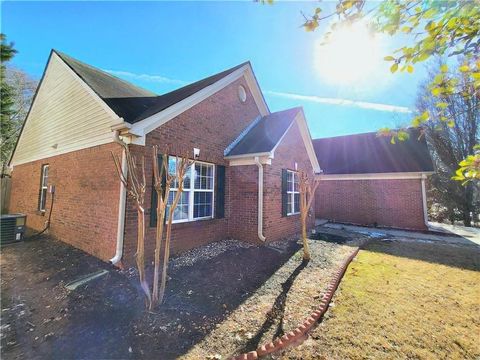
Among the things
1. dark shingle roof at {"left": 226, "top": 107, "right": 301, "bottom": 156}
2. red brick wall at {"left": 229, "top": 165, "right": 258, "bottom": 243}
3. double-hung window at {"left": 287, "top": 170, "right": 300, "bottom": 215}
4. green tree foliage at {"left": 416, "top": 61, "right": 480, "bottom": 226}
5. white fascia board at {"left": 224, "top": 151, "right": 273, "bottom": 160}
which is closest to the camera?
white fascia board at {"left": 224, "top": 151, "right": 273, "bottom": 160}

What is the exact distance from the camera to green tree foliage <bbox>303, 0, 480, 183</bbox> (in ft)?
6.64

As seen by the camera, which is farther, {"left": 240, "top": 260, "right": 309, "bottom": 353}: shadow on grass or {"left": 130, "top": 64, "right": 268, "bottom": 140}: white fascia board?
{"left": 130, "top": 64, "right": 268, "bottom": 140}: white fascia board

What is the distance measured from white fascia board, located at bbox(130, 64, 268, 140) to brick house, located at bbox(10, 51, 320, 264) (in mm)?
30

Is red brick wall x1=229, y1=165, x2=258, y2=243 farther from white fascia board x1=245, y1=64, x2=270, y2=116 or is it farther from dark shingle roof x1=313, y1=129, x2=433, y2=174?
dark shingle roof x1=313, y1=129, x2=433, y2=174

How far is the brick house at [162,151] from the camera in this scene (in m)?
5.97

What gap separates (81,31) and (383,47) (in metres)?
8.70

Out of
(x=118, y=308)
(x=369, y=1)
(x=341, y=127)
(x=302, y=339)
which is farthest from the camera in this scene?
(x=341, y=127)

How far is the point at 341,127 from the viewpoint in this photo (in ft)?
63.9

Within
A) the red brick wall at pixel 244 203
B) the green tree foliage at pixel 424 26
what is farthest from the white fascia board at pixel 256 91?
the green tree foliage at pixel 424 26

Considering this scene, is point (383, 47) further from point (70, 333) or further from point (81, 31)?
point (81, 31)

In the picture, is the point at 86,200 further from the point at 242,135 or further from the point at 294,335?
the point at 294,335

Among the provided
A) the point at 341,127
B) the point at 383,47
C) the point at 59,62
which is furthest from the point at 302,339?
the point at 341,127

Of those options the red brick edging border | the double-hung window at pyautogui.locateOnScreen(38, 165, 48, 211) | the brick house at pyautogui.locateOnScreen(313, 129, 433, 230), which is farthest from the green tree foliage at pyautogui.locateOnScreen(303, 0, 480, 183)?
the brick house at pyautogui.locateOnScreen(313, 129, 433, 230)

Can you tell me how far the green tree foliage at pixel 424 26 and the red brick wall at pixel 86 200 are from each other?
566 cm
